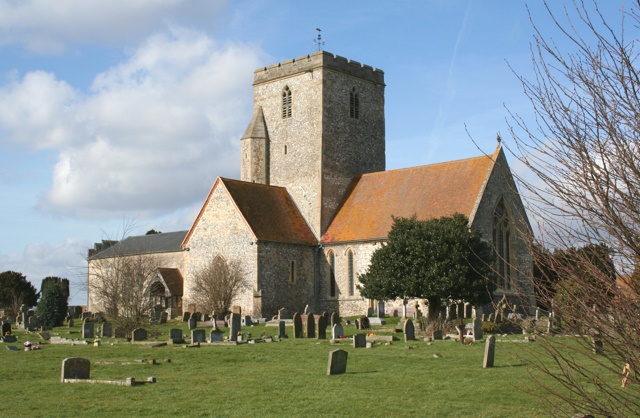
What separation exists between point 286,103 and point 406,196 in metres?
10.2

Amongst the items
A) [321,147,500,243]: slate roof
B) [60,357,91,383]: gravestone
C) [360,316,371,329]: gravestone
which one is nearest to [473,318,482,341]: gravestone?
[360,316,371,329]: gravestone

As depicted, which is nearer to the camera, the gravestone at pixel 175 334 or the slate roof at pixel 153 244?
the gravestone at pixel 175 334

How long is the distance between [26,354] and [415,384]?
1214cm

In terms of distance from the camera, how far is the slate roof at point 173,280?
44.6m

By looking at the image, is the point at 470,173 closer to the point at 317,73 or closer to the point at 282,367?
the point at 317,73

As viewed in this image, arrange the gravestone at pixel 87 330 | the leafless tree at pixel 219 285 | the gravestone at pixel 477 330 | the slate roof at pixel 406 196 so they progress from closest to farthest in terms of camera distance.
→ 1. the gravestone at pixel 477 330
2. the gravestone at pixel 87 330
3. the slate roof at pixel 406 196
4. the leafless tree at pixel 219 285

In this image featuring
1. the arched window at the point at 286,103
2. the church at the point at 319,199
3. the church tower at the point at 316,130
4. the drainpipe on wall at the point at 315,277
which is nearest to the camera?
the church at the point at 319,199

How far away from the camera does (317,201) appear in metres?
40.3

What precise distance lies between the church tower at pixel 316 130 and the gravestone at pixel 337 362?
24141 millimetres

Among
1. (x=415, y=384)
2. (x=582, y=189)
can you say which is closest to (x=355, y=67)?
(x=415, y=384)

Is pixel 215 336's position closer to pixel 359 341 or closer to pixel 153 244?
pixel 359 341

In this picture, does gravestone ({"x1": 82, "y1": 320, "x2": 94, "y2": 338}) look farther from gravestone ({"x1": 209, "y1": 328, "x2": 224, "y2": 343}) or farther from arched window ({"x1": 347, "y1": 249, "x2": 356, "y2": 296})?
arched window ({"x1": 347, "y1": 249, "x2": 356, "y2": 296})

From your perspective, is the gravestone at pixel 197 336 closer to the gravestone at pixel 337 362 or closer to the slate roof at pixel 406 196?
the gravestone at pixel 337 362

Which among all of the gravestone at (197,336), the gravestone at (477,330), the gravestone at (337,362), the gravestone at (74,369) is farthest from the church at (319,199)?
the gravestone at (74,369)
